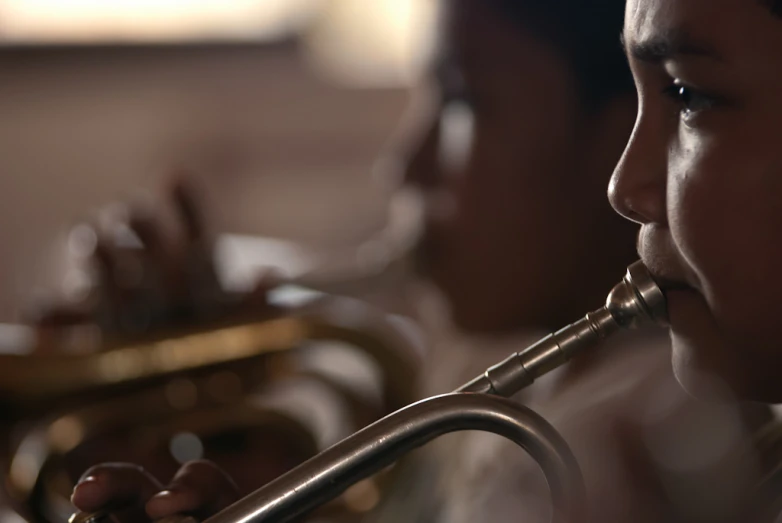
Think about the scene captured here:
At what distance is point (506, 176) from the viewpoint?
2.26ft

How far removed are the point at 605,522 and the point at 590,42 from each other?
0.33 metres

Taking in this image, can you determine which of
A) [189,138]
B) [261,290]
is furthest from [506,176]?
[189,138]

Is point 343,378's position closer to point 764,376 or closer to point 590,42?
point 590,42

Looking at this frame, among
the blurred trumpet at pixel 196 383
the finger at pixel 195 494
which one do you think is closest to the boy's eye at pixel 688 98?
the finger at pixel 195 494

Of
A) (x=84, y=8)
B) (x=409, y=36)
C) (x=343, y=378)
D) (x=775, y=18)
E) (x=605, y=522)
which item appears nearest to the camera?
(x=775, y=18)

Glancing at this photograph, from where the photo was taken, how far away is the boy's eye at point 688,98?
0.93 ft

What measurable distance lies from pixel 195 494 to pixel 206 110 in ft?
6.74

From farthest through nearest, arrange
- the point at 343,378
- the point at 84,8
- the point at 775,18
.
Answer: the point at 84,8 → the point at 343,378 → the point at 775,18

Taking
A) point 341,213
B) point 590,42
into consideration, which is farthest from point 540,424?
point 341,213

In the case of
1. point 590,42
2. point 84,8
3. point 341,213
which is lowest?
point 341,213

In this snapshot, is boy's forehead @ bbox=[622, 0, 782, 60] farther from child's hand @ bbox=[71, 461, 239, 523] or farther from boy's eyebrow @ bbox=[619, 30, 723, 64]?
child's hand @ bbox=[71, 461, 239, 523]

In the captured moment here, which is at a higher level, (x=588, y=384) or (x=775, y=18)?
(x=775, y=18)

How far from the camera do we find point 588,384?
526 millimetres

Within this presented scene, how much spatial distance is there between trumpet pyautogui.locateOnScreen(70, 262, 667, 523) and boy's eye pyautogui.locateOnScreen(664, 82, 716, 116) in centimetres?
6
